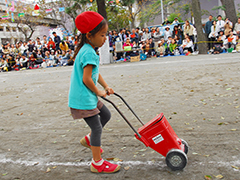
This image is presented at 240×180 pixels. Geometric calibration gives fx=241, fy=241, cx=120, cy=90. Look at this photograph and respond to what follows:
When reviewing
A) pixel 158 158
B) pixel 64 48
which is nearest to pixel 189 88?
pixel 158 158

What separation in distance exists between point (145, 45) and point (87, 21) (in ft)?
56.3

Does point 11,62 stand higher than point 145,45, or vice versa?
point 145,45

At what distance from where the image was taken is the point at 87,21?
8.29 feet

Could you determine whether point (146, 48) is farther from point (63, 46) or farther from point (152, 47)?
point (63, 46)

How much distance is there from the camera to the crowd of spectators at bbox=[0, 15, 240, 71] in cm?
1688

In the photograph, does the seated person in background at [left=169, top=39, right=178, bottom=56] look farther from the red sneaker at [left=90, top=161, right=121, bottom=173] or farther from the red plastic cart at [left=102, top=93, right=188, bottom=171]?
the red sneaker at [left=90, top=161, right=121, bottom=173]

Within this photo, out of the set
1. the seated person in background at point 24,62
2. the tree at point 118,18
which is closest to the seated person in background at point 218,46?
the seated person in background at point 24,62

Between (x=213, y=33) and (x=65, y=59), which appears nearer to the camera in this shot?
(x=213, y=33)

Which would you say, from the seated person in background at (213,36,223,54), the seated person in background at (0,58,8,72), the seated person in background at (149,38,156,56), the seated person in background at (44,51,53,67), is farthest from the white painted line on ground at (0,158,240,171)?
the seated person in background at (0,58,8,72)

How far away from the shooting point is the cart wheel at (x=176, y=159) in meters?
2.64

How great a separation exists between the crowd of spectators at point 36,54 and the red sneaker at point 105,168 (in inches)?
725

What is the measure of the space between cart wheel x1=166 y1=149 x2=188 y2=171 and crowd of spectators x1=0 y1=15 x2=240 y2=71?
Answer: 14.9 metres

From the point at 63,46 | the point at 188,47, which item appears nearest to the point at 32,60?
the point at 63,46

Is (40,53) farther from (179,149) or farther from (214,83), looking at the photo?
(179,149)
